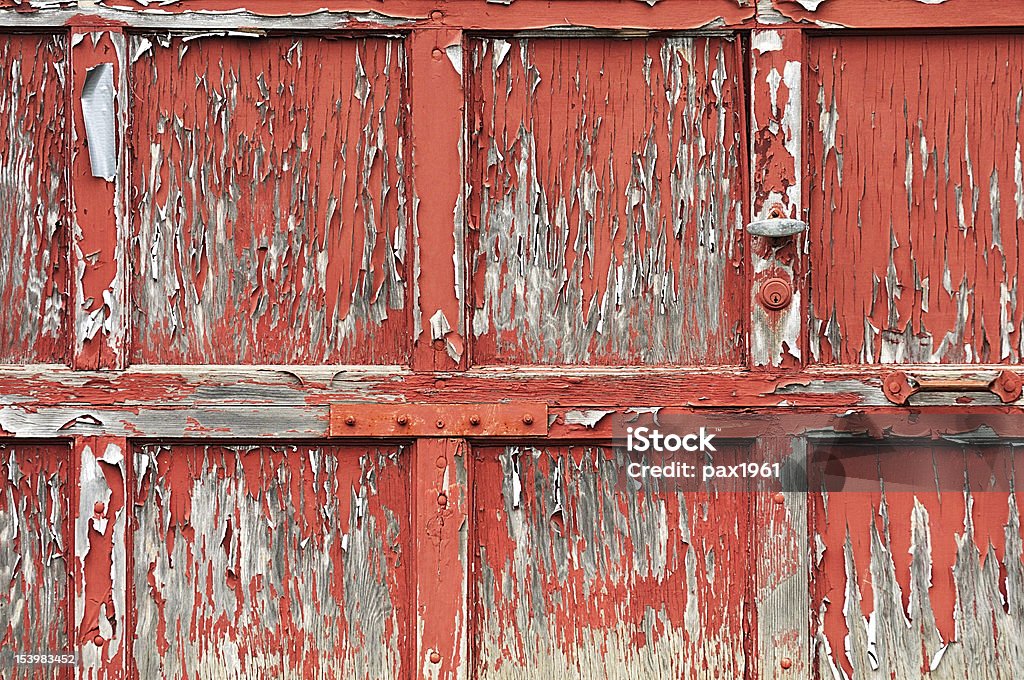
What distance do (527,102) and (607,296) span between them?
427 mm

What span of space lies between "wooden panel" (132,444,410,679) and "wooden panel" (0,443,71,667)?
156mm

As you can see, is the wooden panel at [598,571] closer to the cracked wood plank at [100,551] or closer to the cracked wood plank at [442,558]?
the cracked wood plank at [442,558]

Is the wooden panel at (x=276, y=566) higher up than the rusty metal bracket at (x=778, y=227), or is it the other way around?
the rusty metal bracket at (x=778, y=227)

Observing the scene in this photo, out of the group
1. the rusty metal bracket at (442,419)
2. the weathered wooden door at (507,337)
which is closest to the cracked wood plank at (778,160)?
the weathered wooden door at (507,337)

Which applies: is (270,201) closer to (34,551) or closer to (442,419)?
(442,419)

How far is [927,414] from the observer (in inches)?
71.2

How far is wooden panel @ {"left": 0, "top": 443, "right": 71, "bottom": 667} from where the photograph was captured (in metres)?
1.84

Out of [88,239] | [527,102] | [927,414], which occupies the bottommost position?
[927,414]

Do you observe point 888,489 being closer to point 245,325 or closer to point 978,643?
point 978,643

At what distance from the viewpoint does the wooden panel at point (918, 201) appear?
1825 millimetres

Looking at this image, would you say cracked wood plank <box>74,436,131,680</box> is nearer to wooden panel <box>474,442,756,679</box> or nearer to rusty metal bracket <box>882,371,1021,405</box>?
wooden panel <box>474,442,756,679</box>

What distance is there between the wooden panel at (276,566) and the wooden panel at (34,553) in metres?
0.16

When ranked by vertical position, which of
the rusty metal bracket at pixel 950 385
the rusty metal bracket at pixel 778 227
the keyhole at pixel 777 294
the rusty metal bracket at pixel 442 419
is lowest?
the rusty metal bracket at pixel 442 419

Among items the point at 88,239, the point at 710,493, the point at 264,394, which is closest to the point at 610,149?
the point at 710,493
